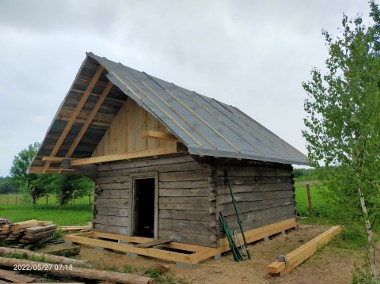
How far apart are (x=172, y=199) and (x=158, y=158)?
1.36m

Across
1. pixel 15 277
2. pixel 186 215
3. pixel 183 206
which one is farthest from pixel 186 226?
pixel 15 277

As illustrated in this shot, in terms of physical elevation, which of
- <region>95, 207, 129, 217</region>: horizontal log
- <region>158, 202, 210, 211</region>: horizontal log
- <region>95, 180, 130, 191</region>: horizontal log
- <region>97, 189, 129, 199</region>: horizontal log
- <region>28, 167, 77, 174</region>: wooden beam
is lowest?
<region>95, 207, 129, 217</region>: horizontal log

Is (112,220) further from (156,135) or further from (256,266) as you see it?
(256,266)

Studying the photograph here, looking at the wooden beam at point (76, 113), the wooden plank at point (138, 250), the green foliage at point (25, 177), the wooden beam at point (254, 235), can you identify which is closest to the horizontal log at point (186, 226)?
the wooden beam at point (254, 235)

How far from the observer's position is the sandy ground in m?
5.88

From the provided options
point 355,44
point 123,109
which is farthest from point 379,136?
point 123,109

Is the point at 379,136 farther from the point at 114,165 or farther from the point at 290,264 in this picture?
the point at 114,165

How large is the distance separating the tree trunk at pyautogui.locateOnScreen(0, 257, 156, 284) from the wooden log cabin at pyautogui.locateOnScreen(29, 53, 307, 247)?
2.65 m

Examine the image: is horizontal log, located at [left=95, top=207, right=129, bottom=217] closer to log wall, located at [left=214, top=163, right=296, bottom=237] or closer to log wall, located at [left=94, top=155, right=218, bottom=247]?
log wall, located at [left=94, top=155, right=218, bottom=247]

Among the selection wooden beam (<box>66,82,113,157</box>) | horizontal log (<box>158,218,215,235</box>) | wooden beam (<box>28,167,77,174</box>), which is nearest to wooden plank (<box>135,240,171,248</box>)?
horizontal log (<box>158,218,215,235</box>)

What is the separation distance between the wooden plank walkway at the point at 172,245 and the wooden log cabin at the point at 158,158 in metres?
0.20

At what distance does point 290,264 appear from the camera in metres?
6.38

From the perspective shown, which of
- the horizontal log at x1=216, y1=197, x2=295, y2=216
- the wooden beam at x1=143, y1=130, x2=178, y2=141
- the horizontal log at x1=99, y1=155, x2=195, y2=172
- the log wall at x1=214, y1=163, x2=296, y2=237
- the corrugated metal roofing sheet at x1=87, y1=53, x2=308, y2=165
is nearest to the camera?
the wooden beam at x1=143, y1=130, x2=178, y2=141

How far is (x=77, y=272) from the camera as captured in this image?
18.5ft
